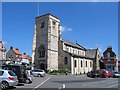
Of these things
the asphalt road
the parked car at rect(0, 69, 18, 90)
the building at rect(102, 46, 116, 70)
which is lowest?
the asphalt road

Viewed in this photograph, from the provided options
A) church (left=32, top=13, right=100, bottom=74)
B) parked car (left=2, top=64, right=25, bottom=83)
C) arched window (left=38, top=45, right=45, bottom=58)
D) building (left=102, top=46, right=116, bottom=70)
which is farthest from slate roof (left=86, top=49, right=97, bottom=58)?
parked car (left=2, top=64, right=25, bottom=83)

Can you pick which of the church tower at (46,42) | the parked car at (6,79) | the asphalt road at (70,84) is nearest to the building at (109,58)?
the church tower at (46,42)

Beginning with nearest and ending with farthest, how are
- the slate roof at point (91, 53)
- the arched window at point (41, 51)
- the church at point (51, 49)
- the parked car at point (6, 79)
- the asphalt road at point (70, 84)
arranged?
the parked car at point (6, 79) → the asphalt road at point (70, 84) → the church at point (51, 49) → the arched window at point (41, 51) → the slate roof at point (91, 53)

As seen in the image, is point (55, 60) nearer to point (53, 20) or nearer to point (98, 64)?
point (53, 20)

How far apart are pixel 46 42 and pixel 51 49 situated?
91.7 inches

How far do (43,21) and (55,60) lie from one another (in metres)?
11.2

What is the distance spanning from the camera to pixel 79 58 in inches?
2785

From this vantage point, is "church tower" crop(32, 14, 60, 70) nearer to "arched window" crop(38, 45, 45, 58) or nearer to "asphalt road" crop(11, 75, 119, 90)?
"arched window" crop(38, 45, 45, 58)

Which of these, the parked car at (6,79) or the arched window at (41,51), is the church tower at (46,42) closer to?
the arched window at (41,51)

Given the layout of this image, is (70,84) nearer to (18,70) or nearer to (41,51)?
(18,70)

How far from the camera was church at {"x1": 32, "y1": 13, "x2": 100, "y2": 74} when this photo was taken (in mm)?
65125

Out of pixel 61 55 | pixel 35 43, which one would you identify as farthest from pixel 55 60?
pixel 35 43

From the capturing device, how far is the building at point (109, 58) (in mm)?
85938

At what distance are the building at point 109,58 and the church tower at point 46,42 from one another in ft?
85.1
